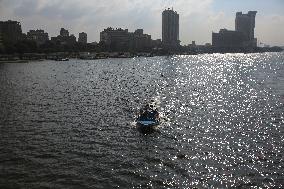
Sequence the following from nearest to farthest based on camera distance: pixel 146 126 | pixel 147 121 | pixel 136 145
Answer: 1. pixel 136 145
2. pixel 146 126
3. pixel 147 121

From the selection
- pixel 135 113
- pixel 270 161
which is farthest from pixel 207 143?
pixel 135 113

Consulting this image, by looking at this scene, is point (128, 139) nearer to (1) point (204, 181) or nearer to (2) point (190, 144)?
(2) point (190, 144)

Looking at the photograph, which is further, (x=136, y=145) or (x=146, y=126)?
(x=146, y=126)

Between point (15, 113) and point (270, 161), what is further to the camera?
point (15, 113)

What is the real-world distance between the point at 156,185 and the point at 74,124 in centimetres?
2566

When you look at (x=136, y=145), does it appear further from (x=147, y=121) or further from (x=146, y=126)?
(x=147, y=121)

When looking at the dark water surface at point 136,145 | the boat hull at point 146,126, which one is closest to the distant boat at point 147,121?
the boat hull at point 146,126

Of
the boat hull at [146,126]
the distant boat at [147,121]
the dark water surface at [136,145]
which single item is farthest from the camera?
the distant boat at [147,121]

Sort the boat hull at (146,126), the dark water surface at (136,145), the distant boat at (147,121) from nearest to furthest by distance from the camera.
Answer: the dark water surface at (136,145) → the boat hull at (146,126) → the distant boat at (147,121)

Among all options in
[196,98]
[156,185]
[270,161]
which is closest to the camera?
[156,185]

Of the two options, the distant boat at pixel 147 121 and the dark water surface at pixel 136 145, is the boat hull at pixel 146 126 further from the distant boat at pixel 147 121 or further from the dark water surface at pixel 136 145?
the dark water surface at pixel 136 145

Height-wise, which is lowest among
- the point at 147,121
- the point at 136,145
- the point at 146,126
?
the point at 136,145

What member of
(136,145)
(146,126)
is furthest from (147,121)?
(136,145)

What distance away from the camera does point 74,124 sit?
55531mm
